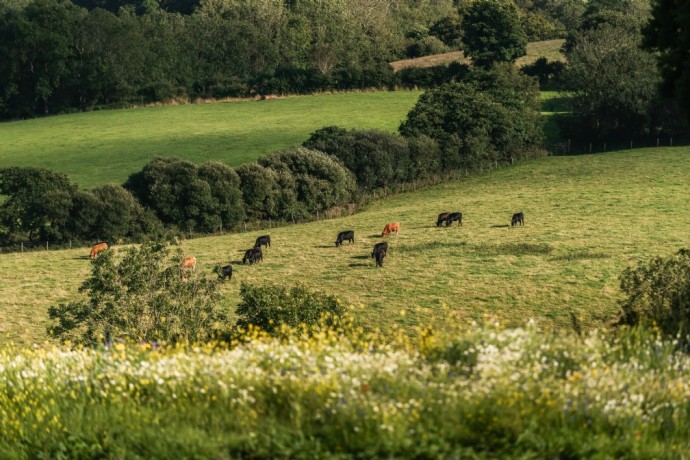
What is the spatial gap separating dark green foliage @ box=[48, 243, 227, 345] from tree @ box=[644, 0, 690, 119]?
641 inches

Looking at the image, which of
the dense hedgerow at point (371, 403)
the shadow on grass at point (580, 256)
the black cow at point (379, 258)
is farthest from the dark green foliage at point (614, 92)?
the dense hedgerow at point (371, 403)

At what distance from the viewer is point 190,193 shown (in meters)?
78.2

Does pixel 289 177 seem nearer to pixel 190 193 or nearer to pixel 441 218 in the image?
pixel 190 193

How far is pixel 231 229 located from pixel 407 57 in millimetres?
91359

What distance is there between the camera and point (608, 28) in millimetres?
132500

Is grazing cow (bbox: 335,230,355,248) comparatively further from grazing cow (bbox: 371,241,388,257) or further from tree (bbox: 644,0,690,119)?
tree (bbox: 644,0,690,119)

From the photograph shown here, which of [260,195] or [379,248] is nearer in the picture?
[379,248]

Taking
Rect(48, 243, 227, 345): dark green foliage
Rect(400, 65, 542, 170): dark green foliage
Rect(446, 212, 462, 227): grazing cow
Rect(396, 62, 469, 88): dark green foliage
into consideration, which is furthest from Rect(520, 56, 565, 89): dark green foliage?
Rect(48, 243, 227, 345): dark green foliage

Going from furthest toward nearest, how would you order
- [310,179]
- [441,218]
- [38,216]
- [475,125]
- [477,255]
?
[475,125] < [310,179] < [38,216] < [441,218] < [477,255]

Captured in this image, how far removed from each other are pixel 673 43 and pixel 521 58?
391 ft

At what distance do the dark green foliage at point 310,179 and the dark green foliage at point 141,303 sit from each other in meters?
48.2

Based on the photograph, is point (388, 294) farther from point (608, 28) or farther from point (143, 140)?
point (608, 28)

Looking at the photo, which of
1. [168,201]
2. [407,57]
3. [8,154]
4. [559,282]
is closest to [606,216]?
[559,282]

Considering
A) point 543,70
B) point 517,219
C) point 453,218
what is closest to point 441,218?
point 453,218
